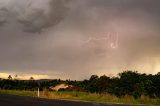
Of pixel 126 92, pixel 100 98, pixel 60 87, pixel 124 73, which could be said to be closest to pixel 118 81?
pixel 124 73

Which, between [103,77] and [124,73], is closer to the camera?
[124,73]

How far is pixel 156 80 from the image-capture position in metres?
57.6

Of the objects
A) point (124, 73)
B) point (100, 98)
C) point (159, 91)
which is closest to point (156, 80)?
point (159, 91)

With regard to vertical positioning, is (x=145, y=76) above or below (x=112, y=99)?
above

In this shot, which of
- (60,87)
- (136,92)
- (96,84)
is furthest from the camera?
(60,87)

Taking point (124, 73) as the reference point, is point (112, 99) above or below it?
below

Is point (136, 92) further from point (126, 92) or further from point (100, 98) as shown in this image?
point (100, 98)

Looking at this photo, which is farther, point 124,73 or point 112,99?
point 124,73

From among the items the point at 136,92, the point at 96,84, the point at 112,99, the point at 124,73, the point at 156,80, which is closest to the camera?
the point at 112,99

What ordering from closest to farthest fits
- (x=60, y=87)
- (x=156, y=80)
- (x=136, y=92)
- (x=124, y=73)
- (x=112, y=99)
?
(x=112, y=99)
(x=136, y=92)
(x=156, y=80)
(x=124, y=73)
(x=60, y=87)

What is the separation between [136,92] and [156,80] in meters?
5.96

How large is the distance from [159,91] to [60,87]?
133ft

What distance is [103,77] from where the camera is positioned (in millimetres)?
77750

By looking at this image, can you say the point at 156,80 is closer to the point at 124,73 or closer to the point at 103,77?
the point at 124,73
